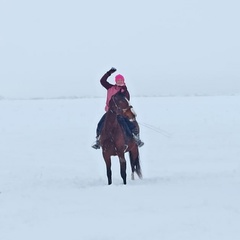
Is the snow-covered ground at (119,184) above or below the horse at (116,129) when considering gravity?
below

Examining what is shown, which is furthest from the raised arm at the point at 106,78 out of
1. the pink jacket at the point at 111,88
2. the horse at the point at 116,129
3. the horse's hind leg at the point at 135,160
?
the horse's hind leg at the point at 135,160

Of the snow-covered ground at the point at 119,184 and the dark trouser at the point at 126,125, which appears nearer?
the snow-covered ground at the point at 119,184

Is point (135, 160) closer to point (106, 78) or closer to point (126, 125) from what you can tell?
point (126, 125)

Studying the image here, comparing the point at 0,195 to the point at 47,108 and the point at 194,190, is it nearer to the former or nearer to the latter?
the point at 194,190

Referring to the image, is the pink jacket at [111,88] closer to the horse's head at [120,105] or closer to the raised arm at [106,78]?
the raised arm at [106,78]

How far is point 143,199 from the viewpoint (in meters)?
10.7

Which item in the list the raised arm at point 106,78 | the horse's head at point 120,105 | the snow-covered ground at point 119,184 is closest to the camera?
the snow-covered ground at point 119,184

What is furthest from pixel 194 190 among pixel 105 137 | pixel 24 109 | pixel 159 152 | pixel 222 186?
pixel 24 109

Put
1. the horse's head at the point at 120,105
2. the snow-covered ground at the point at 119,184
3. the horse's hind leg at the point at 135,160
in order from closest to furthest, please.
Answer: the snow-covered ground at the point at 119,184 → the horse's head at the point at 120,105 → the horse's hind leg at the point at 135,160

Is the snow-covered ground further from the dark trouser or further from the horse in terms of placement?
the dark trouser

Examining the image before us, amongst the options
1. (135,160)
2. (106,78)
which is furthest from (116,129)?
(135,160)

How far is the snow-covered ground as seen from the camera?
8602 millimetres

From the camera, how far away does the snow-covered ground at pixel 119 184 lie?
28.2 ft

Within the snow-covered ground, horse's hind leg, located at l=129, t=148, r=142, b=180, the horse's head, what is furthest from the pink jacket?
the snow-covered ground
